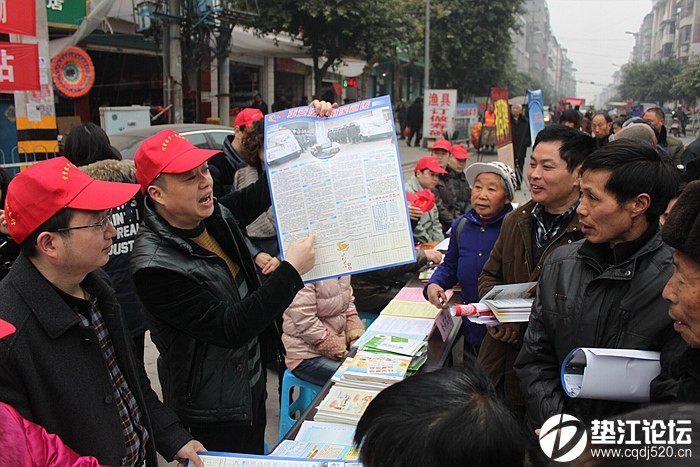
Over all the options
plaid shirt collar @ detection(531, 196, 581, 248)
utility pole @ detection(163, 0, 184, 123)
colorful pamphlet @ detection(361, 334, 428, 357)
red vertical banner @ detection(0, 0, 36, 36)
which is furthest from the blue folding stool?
utility pole @ detection(163, 0, 184, 123)

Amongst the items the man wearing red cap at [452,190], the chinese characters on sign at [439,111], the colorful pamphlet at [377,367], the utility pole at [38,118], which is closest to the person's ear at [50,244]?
the colorful pamphlet at [377,367]

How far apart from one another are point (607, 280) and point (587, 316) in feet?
0.42

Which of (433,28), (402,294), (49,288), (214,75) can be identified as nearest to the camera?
(49,288)

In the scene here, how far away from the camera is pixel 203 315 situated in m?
1.83

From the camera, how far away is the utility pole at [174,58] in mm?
11427

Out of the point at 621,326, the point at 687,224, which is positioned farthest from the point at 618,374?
the point at 687,224

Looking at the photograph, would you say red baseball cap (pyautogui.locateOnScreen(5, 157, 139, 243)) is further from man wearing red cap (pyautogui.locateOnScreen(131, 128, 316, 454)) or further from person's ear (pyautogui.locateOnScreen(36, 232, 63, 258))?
man wearing red cap (pyautogui.locateOnScreen(131, 128, 316, 454))

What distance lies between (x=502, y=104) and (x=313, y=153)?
7.43 metres

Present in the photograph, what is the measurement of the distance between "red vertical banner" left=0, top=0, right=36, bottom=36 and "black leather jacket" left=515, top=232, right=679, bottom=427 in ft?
16.6

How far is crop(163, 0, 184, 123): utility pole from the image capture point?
11.4 metres

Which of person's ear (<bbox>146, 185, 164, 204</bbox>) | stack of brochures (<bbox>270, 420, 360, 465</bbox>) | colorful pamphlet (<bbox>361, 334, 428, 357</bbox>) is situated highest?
person's ear (<bbox>146, 185, 164, 204</bbox>)

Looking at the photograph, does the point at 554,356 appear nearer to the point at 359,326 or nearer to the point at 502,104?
the point at 359,326

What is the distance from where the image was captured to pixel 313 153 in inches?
85.4

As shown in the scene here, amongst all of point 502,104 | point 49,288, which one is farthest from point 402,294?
point 502,104
